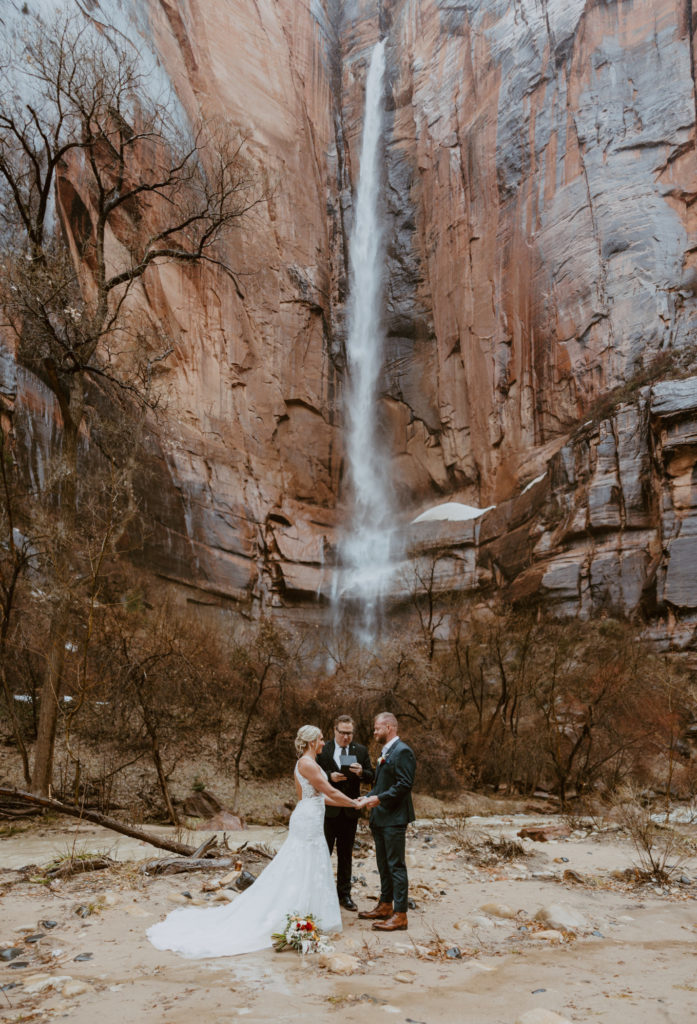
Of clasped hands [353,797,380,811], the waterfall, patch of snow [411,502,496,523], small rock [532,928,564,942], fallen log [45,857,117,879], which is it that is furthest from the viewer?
the waterfall

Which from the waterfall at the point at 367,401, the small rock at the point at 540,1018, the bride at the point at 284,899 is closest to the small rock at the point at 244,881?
the bride at the point at 284,899

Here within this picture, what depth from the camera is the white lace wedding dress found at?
4.63m

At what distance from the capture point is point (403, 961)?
4.46 metres

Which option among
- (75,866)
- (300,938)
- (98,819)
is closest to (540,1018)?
(300,938)

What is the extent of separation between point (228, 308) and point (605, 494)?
2044cm

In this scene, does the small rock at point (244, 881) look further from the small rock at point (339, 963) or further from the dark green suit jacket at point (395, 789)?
the small rock at point (339, 963)

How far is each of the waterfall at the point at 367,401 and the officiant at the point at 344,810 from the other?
27628 mm

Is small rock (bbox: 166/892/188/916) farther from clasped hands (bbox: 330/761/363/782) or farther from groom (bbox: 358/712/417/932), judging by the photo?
clasped hands (bbox: 330/761/363/782)

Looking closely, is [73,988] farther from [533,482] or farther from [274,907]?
[533,482]

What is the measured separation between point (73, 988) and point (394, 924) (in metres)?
2.36

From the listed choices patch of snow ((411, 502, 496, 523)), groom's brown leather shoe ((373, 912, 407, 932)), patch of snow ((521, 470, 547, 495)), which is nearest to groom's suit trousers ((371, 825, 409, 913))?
groom's brown leather shoe ((373, 912, 407, 932))

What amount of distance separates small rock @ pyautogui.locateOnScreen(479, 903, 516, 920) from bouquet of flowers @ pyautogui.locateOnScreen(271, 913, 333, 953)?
6.10ft

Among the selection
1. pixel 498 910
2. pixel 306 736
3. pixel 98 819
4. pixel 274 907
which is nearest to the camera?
pixel 274 907

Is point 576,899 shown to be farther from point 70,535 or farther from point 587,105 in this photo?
point 587,105
